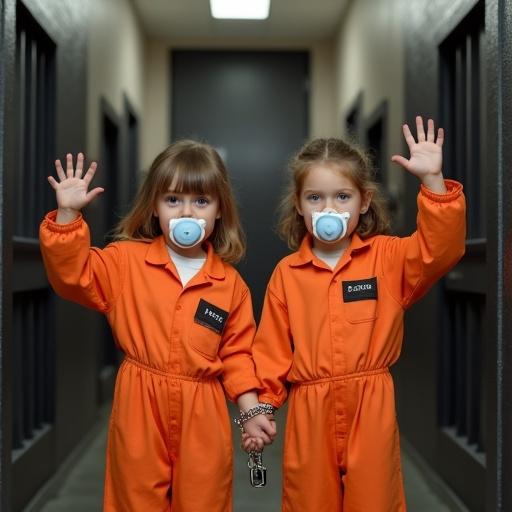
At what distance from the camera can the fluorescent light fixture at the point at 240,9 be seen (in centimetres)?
523

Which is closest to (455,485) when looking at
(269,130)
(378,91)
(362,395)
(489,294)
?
(489,294)

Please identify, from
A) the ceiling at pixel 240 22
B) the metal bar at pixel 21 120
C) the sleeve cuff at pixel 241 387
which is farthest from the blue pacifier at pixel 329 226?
the ceiling at pixel 240 22

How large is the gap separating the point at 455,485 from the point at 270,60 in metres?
4.35

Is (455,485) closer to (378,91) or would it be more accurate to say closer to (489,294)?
(489,294)

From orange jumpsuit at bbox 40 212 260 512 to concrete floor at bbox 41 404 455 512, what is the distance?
1166 millimetres

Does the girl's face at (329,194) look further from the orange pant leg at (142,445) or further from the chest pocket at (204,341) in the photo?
the orange pant leg at (142,445)

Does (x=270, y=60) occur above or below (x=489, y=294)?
above

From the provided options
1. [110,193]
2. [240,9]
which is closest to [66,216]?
[110,193]

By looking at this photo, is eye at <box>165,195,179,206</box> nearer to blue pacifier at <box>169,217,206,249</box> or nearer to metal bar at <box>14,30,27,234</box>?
blue pacifier at <box>169,217,206,249</box>

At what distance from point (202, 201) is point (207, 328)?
0.28 meters

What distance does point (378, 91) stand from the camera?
169 inches

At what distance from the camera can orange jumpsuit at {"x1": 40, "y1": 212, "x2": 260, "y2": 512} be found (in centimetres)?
157

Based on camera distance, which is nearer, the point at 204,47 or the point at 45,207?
the point at 45,207

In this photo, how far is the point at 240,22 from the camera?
19.1 feet
